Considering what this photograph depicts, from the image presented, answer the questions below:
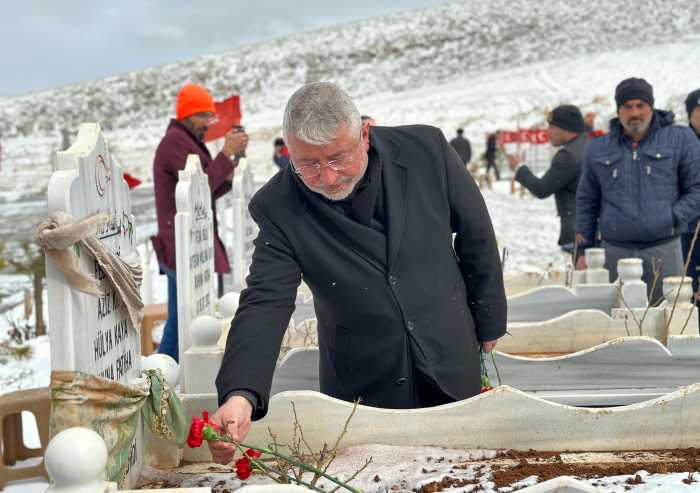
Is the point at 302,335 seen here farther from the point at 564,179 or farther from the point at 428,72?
the point at 428,72

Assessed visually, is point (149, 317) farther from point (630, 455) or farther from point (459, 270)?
point (630, 455)

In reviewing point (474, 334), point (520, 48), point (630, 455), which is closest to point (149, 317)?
point (474, 334)

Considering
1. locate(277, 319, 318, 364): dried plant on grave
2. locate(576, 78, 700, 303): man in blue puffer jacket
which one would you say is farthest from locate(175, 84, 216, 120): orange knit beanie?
locate(576, 78, 700, 303): man in blue puffer jacket

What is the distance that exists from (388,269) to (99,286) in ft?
2.63

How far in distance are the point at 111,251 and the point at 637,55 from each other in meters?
45.0

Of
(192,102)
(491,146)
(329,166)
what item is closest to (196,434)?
(329,166)

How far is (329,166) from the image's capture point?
2.29 meters

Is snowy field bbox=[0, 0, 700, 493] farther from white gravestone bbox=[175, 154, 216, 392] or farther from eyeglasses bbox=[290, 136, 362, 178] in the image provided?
eyeglasses bbox=[290, 136, 362, 178]

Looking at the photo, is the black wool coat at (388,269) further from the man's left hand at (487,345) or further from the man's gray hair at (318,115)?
the man's gray hair at (318,115)

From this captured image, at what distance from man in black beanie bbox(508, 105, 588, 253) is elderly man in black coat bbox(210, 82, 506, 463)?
371cm

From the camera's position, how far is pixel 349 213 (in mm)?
2551

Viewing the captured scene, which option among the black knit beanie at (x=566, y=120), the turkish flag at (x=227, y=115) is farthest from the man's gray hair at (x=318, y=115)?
the turkish flag at (x=227, y=115)

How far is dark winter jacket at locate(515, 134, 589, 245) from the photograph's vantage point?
6.29 meters

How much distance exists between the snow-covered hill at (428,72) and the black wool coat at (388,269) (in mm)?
28652
